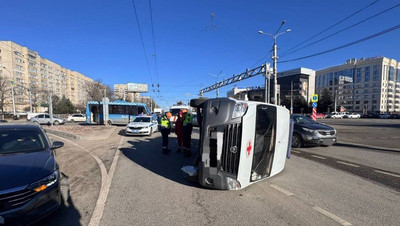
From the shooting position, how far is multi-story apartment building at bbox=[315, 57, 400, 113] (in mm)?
92688

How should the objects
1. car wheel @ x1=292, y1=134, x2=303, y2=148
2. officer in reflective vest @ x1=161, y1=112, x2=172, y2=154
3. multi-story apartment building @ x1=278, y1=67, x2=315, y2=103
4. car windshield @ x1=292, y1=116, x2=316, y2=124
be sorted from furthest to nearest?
multi-story apartment building @ x1=278, y1=67, x2=315, y2=103, car windshield @ x1=292, y1=116, x2=316, y2=124, car wheel @ x1=292, y1=134, x2=303, y2=148, officer in reflective vest @ x1=161, y1=112, x2=172, y2=154

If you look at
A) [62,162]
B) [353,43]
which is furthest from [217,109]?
[353,43]

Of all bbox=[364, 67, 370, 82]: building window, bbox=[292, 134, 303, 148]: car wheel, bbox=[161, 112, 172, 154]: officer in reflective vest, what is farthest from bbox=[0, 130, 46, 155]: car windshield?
bbox=[364, 67, 370, 82]: building window

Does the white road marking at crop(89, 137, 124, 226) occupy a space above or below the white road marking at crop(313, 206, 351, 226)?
below

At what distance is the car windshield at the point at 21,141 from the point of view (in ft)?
12.0

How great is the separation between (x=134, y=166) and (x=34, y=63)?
97.9 m

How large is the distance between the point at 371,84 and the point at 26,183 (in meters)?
127

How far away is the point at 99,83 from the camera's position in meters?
66.1

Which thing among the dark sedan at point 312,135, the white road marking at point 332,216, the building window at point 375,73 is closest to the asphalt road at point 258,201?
the white road marking at point 332,216

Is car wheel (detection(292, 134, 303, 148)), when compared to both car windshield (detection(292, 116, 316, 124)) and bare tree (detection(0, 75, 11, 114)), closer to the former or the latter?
car windshield (detection(292, 116, 316, 124))

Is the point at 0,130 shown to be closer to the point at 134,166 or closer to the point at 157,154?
the point at 134,166

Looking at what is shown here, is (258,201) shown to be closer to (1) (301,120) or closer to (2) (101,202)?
(2) (101,202)

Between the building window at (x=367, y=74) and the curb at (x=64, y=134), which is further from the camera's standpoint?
the building window at (x=367, y=74)

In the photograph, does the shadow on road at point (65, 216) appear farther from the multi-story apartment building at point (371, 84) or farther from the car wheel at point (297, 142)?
the multi-story apartment building at point (371, 84)
